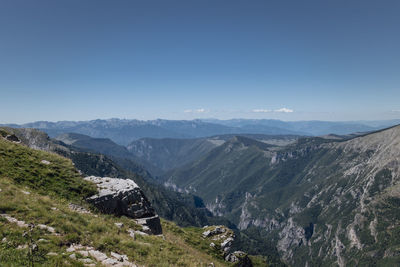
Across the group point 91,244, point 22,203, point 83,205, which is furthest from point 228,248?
point 22,203

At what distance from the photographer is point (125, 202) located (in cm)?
2677

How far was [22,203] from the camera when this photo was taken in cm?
1727

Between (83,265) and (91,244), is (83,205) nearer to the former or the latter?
(91,244)

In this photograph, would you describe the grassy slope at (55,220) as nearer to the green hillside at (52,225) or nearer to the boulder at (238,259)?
the green hillside at (52,225)

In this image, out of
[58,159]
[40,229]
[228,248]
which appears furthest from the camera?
[228,248]

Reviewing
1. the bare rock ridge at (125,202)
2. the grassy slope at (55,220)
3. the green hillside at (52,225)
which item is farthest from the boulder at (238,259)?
the green hillside at (52,225)

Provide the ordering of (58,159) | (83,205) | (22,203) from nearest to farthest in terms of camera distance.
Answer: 1. (22,203)
2. (83,205)
3. (58,159)

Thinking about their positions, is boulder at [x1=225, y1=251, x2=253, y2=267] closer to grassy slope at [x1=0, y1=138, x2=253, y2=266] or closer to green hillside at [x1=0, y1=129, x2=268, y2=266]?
grassy slope at [x1=0, y1=138, x2=253, y2=266]

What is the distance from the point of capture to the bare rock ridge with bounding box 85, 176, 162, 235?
24953mm

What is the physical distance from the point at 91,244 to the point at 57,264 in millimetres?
4035

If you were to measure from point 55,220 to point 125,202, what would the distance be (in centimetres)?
1057

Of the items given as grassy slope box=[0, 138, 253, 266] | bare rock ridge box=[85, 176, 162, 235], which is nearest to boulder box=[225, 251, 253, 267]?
bare rock ridge box=[85, 176, 162, 235]

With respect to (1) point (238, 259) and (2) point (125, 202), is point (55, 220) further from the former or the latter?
(1) point (238, 259)

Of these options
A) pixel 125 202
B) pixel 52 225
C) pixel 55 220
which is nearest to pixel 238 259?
pixel 125 202
